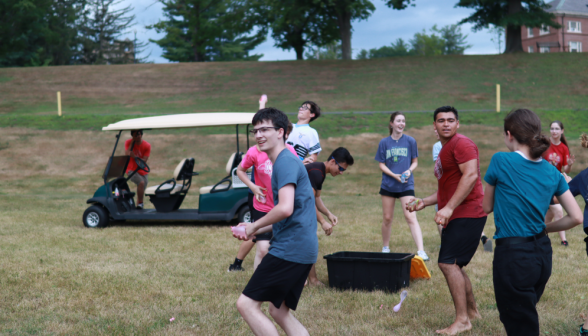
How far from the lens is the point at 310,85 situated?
95.5 feet

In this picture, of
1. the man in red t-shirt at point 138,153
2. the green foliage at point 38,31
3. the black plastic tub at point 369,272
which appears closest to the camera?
the black plastic tub at point 369,272

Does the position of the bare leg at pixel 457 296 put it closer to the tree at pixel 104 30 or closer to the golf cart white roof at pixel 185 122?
the golf cart white roof at pixel 185 122

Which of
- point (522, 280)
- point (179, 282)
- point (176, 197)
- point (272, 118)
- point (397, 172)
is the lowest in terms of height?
point (179, 282)

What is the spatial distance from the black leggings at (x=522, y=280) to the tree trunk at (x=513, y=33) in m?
34.1

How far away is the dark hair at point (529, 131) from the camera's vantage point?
10.1ft

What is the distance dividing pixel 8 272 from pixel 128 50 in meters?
59.7

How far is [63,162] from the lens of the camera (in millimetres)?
17766

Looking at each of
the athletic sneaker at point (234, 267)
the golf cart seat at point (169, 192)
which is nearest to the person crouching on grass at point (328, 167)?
the athletic sneaker at point (234, 267)

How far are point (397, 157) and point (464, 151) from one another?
2.85 m

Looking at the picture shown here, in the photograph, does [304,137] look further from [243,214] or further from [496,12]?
[496,12]

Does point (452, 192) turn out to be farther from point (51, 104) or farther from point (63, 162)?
point (51, 104)

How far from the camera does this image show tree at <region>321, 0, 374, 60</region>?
3384 centimetres


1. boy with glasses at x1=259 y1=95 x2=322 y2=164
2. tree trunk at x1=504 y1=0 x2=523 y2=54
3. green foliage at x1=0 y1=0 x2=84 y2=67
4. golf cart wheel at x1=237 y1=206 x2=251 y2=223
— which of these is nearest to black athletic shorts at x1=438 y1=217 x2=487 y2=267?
boy with glasses at x1=259 y1=95 x2=322 y2=164

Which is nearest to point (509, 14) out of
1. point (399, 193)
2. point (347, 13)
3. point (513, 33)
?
point (513, 33)
